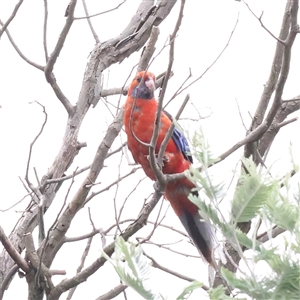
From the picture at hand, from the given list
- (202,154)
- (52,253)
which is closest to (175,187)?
(52,253)

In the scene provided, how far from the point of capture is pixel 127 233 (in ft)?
5.65

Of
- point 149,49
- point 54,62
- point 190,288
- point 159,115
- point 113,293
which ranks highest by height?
point 54,62

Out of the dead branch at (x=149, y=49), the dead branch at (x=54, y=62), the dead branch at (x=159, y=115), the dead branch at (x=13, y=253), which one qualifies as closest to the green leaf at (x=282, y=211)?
the dead branch at (x=159, y=115)

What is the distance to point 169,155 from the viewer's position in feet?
7.26

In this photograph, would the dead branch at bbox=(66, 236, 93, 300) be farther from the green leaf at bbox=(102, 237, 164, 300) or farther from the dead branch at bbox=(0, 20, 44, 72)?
the green leaf at bbox=(102, 237, 164, 300)

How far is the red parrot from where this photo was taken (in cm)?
223

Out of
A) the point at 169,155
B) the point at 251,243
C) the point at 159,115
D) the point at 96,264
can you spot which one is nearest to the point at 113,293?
the point at 96,264

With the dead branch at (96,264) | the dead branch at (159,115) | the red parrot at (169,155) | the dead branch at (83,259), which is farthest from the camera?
the red parrot at (169,155)

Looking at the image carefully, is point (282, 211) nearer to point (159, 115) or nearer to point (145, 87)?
point (159, 115)

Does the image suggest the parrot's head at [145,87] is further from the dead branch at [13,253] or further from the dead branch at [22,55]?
the dead branch at [13,253]

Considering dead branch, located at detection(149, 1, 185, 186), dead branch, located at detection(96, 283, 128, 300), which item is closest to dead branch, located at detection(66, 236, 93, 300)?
dead branch, located at detection(96, 283, 128, 300)

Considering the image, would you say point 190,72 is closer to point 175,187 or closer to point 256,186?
point 175,187

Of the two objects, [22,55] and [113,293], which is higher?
[22,55]

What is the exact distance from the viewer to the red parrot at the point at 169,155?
2227 mm
